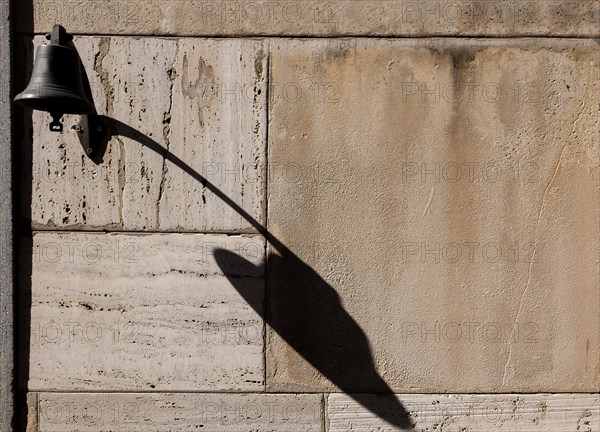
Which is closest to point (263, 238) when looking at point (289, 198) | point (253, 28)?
point (289, 198)

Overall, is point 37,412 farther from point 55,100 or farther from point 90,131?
point 55,100

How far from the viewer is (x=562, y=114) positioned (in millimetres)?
2783

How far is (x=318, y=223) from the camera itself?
9.10 feet

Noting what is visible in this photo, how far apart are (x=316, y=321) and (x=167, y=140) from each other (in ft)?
4.11

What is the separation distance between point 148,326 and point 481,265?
1799 mm

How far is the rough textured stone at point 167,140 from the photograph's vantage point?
9.09 feet

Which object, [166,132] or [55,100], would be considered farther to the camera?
[166,132]

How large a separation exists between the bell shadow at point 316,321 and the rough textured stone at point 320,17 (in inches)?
22.7

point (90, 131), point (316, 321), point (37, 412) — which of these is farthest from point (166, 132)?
point (37, 412)

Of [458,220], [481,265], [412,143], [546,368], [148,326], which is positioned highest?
[412,143]

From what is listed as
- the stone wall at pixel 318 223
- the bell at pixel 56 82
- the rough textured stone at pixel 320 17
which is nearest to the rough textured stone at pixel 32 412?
the stone wall at pixel 318 223

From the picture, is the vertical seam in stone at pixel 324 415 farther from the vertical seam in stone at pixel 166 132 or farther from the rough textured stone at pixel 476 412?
the vertical seam in stone at pixel 166 132

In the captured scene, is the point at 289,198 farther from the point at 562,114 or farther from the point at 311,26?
the point at 562,114

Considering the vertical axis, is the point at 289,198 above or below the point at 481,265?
above
